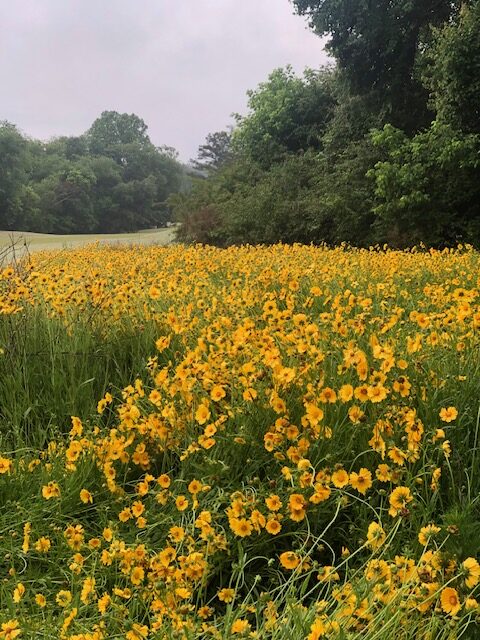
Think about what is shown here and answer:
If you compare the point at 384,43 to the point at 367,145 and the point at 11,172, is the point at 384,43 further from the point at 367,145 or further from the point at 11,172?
the point at 11,172

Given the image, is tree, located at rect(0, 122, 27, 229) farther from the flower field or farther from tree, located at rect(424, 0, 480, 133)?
the flower field

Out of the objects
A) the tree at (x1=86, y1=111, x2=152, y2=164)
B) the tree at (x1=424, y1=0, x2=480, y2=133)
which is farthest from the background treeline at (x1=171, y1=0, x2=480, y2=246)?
the tree at (x1=86, y1=111, x2=152, y2=164)

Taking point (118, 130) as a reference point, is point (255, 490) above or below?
below

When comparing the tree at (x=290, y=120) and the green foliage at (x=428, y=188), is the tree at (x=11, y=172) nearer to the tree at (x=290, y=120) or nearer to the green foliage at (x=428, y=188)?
the tree at (x=290, y=120)

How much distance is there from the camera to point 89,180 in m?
44.9

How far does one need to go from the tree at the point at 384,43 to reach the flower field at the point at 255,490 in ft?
34.9

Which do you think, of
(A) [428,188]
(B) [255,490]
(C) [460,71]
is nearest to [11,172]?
(A) [428,188]

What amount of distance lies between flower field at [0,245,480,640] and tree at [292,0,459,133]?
10636 mm

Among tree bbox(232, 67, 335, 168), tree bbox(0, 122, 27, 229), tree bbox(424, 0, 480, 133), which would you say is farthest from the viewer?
tree bbox(0, 122, 27, 229)

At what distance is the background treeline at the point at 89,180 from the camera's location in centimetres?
3909

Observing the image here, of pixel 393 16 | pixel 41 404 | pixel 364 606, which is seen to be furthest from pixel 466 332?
pixel 393 16

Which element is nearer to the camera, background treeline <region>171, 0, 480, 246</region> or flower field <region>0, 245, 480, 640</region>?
flower field <region>0, 245, 480, 640</region>

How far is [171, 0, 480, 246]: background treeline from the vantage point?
914 centimetres

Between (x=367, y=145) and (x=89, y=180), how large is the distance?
37.0m
